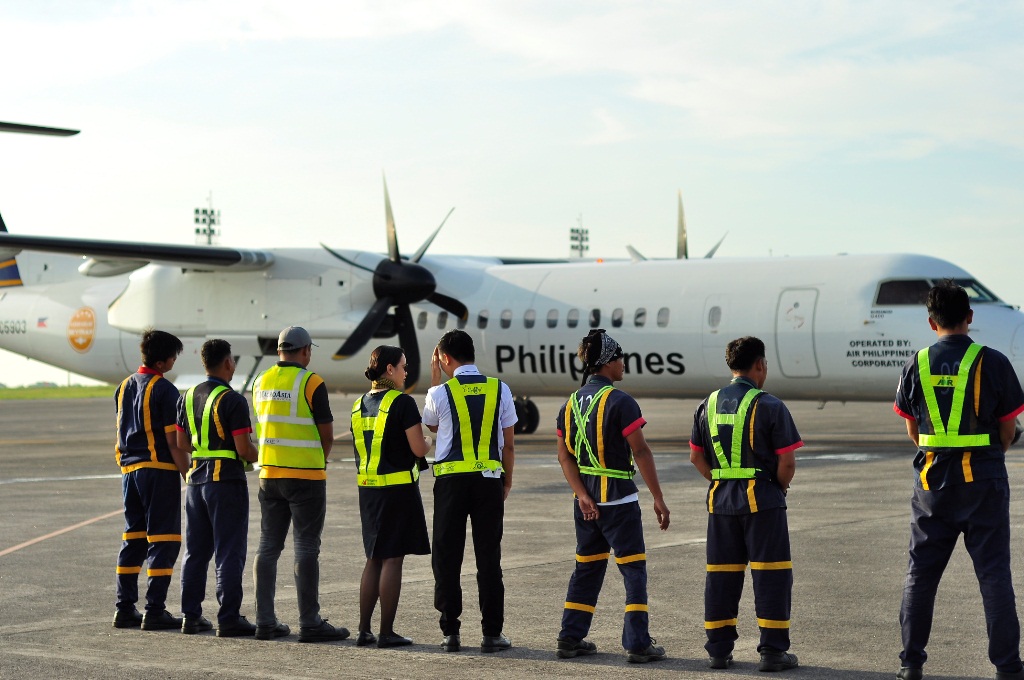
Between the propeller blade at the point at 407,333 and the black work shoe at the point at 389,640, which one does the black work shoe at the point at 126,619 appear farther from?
the propeller blade at the point at 407,333

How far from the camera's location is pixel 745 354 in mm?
6805

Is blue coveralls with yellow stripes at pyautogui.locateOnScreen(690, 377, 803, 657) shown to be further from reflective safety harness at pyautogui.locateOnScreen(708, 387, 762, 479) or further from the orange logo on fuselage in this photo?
the orange logo on fuselage

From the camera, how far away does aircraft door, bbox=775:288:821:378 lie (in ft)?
65.9

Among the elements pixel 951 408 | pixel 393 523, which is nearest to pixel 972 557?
pixel 951 408

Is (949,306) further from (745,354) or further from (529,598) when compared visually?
(529,598)

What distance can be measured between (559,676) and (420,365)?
17881 millimetres

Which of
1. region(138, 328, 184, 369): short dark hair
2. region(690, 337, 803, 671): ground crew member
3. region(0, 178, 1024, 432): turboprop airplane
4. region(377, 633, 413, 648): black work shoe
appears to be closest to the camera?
region(690, 337, 803, 671): ground crew member

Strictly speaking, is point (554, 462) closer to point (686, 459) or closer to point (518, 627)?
point (686, 459)

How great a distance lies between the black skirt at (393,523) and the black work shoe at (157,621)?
143 centimetres

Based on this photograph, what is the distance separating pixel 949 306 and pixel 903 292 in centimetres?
1407

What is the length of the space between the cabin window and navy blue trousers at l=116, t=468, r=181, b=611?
13959mm

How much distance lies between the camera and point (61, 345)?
27062mm

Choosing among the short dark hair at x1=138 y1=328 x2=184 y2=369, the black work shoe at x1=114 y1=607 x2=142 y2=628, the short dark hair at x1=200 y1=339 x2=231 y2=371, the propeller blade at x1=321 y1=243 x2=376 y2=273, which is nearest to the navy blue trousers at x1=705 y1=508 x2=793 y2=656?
the short dark hair at x1=200 y1=339 x2=231 y2=371

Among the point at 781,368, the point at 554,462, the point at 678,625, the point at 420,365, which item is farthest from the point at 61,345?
the point at 678,625
